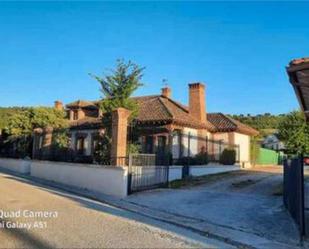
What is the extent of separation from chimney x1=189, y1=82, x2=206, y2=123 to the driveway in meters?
13.7

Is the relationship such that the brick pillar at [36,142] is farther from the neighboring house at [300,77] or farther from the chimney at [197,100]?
the neighboring house at [300,77]

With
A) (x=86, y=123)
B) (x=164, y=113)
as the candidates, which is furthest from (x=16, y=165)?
(x=164, y=113)

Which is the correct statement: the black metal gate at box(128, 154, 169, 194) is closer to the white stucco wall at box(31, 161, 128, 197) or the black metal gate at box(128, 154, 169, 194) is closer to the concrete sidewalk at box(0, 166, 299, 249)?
the white stucco wall at box(31, 161, 128, 197)

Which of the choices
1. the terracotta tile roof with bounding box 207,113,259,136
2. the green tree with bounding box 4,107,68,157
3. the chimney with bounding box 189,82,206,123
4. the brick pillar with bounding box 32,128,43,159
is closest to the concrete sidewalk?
the brick pillar with bounding box 32,128,43,159

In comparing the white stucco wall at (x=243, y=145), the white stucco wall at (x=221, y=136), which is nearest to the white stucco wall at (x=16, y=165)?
the white stucco wall at (x=221, y=136)

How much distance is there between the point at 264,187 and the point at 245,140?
20868 mm

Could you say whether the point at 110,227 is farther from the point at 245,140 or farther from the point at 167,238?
the point at 245,140

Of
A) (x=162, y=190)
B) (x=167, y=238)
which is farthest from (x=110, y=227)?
(x=162, y=190)

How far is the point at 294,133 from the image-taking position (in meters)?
41.5

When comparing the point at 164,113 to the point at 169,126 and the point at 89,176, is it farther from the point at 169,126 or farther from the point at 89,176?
the point at 89,176

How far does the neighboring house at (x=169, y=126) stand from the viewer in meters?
26.1

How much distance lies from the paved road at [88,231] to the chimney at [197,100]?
2091 centimetres

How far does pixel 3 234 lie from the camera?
28.4 ft

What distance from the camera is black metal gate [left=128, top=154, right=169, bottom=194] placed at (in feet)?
56.4
